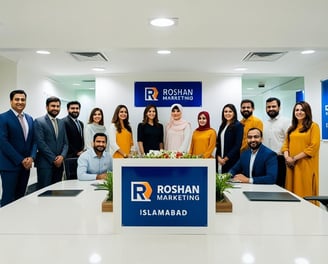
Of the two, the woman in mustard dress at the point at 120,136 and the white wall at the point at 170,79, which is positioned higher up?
the white wall at the point at 170,79

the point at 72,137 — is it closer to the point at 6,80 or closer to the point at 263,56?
the point at 6,80

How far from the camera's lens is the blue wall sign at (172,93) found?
19.5 ft

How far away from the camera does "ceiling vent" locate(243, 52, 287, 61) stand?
4355mm

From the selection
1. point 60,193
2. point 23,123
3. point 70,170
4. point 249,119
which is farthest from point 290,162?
point 23,123

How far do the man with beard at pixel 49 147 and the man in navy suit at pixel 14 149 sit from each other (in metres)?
0.13

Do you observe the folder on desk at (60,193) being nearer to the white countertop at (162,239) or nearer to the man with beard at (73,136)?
the white countertop at (162,239)

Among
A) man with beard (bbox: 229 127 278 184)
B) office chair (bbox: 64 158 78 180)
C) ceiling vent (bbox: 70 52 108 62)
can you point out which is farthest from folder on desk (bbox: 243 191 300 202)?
ceiling vent (bbox: 70 52 108 62)

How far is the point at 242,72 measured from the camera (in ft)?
19.0

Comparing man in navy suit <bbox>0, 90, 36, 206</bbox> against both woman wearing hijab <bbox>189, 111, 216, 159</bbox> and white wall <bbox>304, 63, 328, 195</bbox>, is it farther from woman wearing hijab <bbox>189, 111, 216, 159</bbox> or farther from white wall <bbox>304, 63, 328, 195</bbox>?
white wall <bbox>304, 63, 328, 195</bbox>

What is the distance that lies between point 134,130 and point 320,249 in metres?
4.99

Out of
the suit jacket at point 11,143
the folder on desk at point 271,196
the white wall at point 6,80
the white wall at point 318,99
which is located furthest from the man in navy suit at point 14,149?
the white wall at point 318,99
